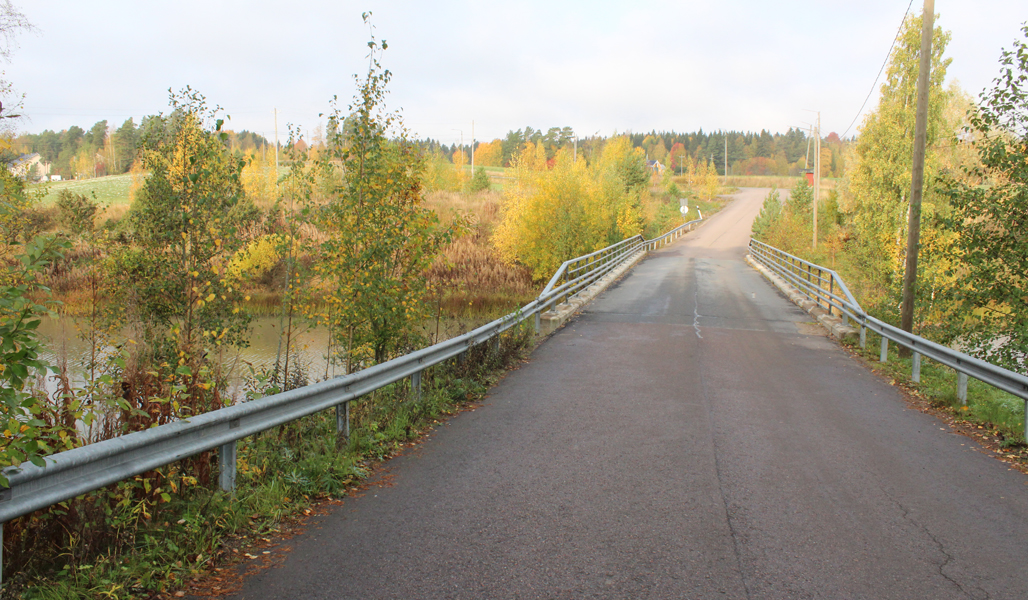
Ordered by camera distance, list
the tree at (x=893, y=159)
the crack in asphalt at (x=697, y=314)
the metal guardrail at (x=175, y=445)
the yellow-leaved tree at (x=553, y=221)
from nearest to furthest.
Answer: the metal guardrail at (x=175, y=445) → the crack in asphalt at (x=697, y=314) → the tree at (x=893, y=159) → the yellow-leaved tree at (x=553, y=221)

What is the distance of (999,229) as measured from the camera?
10336 millimetres

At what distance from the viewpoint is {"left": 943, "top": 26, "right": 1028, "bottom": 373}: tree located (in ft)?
31.8

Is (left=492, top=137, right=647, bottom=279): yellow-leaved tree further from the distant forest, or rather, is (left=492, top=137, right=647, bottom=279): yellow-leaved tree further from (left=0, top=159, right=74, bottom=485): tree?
the distant forest

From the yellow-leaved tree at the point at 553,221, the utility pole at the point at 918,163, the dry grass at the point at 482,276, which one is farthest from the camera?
the yellow-leaved tree at the point at 553,221

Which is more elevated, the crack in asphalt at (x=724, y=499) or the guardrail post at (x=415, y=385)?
the guardrail post at (x=415, y=385)

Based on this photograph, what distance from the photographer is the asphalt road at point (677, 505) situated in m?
3.87

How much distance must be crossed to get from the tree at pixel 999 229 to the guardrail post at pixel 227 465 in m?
10.2

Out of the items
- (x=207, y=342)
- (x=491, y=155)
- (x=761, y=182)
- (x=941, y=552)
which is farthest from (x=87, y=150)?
(x=941, y=552)

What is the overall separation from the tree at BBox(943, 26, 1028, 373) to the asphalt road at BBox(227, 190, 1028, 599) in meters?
2.01

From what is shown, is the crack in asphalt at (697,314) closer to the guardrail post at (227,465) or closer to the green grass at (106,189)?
the guardrail post at (227,465)

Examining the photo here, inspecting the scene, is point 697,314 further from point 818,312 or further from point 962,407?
point 962,407

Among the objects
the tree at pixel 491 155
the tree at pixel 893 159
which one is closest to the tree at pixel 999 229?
the tree at pixel 893 159

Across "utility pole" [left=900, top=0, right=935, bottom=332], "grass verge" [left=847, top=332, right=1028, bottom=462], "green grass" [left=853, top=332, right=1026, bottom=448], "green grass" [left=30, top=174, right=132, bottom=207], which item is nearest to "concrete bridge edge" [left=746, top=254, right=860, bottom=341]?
"green grass" [left=853, top=332, right=1026, bottom=448]

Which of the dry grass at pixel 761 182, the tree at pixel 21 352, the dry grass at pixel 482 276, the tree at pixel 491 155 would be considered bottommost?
the dry grass at pixel 482 276
